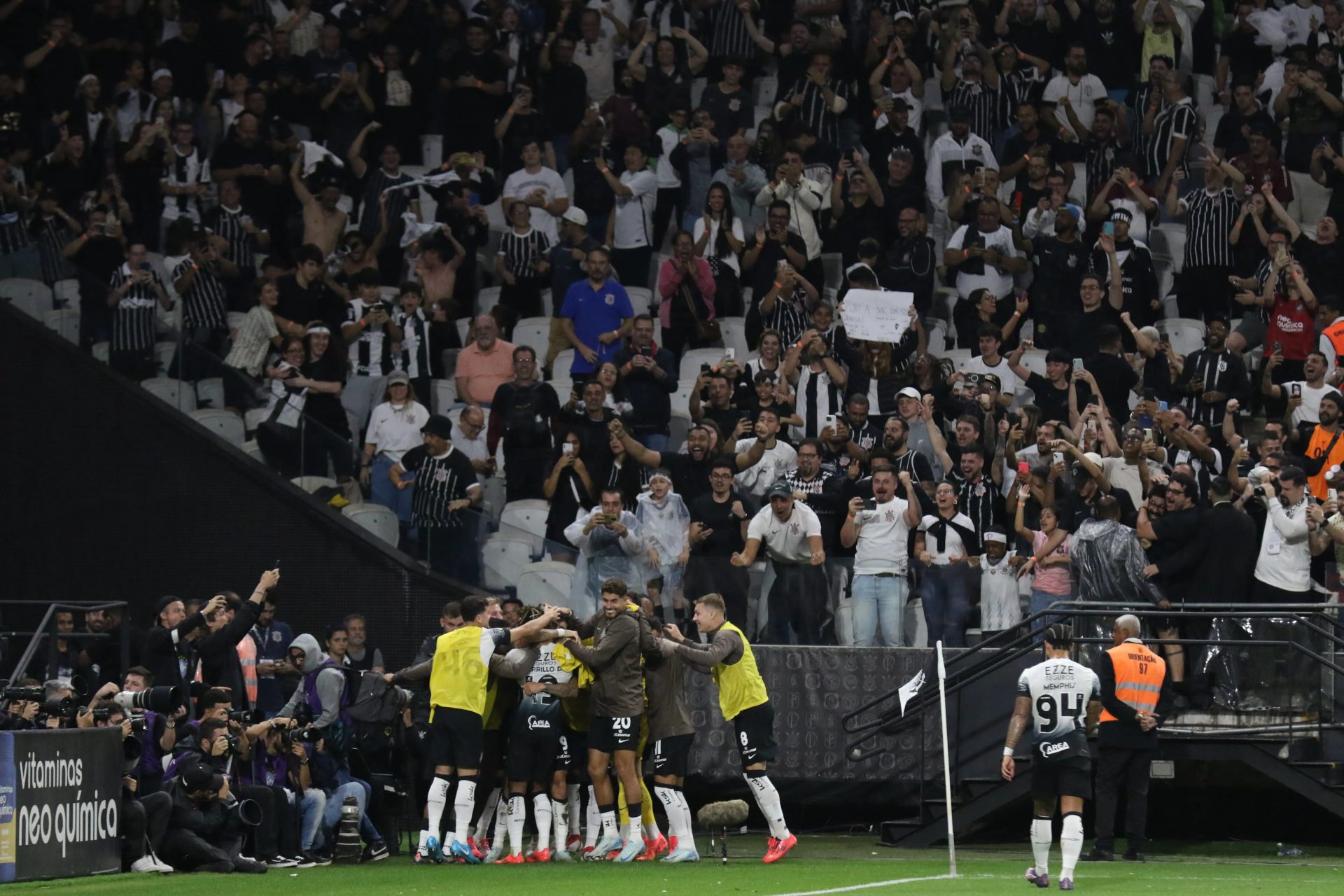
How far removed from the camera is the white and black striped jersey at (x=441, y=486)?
19.7 meters

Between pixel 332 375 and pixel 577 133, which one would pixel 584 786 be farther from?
pixel 577 133

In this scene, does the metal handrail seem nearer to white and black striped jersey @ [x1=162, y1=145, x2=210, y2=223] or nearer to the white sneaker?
the white sneaker

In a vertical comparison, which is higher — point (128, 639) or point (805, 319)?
point (805, 319)

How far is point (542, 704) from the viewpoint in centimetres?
1636

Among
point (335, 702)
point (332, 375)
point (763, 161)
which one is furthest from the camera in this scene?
point (763, 161)

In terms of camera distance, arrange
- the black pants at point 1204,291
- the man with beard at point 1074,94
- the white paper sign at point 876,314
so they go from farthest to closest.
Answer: the man with beard at point 1074,94, the black pants at point 1204,291, the white paper sign at point 876,314

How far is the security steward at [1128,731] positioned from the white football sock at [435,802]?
5.17m

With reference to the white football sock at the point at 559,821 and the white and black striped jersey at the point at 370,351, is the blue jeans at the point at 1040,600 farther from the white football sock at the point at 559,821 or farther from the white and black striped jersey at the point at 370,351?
the white and black striped jersey at the point at 370,351

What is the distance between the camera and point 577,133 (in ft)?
79.6

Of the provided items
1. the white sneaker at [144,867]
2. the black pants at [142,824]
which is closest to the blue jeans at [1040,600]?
the black pants at [142,824]

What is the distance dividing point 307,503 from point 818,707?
5857 millimetres

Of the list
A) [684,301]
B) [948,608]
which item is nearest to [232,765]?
[948,608]

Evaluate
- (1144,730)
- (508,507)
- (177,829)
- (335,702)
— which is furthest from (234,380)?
(1144,730)

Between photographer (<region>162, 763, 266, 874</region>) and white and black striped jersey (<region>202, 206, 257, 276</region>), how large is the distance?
29.8 ft
